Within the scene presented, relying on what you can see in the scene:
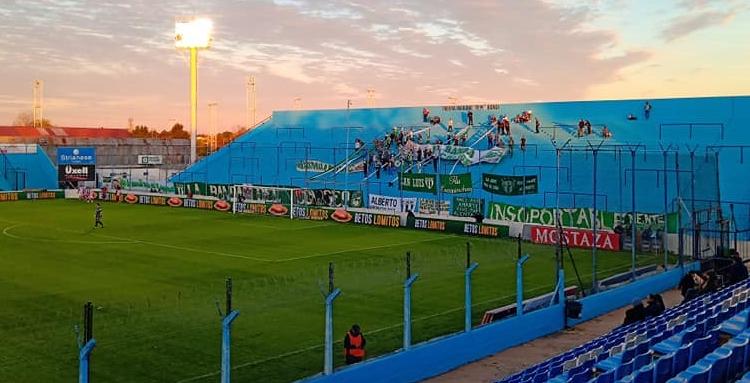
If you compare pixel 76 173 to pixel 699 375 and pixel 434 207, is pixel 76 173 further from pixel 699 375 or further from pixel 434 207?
pixel 699 375

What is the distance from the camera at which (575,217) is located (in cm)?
3650

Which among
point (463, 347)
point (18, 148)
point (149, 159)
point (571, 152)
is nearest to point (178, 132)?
point (149, 159)

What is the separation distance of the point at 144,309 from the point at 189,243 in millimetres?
14362

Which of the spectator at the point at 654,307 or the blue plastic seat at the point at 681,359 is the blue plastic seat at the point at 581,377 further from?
the spectator at the point at 654,307

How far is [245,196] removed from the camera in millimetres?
53281

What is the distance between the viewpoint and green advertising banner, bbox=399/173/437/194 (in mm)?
46438

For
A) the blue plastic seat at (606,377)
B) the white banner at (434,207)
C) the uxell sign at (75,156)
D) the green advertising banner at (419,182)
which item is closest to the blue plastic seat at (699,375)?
the blue plastic seat at (606,377)

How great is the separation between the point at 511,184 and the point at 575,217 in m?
7.51

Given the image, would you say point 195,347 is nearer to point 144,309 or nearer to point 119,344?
point 119,344

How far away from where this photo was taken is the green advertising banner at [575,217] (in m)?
33.8

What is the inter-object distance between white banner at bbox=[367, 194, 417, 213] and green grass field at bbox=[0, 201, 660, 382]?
680 cm

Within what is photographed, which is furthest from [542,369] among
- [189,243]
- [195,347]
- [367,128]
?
[367,128]

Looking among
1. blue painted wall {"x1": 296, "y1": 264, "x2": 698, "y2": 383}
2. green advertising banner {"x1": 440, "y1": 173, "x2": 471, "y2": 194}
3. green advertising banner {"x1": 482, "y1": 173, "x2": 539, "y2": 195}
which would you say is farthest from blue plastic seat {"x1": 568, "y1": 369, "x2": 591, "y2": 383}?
green advertising banner {"x1": 440, "y1": 173, "x2": 471, "y2": 194}

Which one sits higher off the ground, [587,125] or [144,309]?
[587,125]
